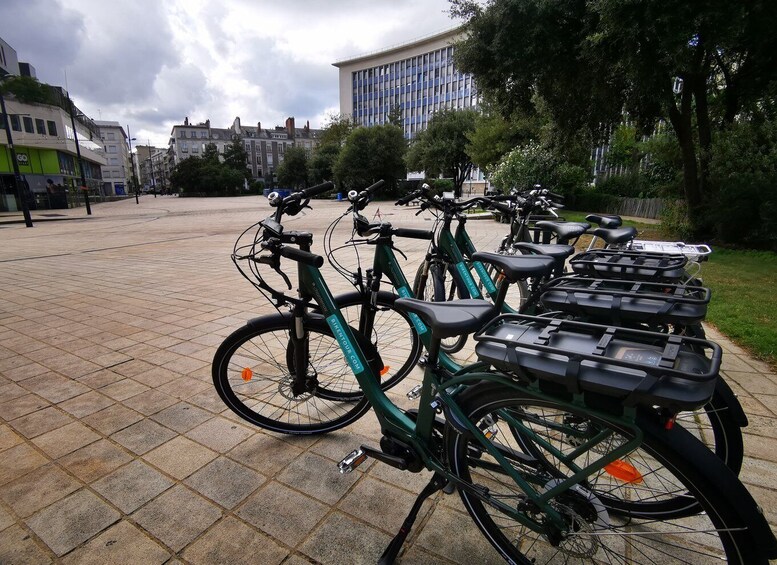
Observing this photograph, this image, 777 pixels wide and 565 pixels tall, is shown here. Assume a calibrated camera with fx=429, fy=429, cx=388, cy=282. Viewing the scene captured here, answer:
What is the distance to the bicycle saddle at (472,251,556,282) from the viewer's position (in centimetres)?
212

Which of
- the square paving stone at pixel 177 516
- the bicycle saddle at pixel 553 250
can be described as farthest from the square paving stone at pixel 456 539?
the bicycle saddle at pixel 553 250

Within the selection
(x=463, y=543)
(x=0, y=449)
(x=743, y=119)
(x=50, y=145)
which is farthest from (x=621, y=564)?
(x=50, y=145)

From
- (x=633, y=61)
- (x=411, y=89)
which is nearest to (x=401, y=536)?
(x=633, y=61)

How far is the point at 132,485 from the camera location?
7.18 ft

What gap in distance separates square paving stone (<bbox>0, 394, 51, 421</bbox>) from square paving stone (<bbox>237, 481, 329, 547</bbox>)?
6.45ft

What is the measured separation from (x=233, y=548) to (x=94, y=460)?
116 centimetres

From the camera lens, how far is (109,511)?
2016mm

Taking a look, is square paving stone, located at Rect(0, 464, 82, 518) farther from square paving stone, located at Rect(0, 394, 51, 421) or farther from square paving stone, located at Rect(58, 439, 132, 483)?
square paving stone, located at Rect(0, 394, 51, 421)

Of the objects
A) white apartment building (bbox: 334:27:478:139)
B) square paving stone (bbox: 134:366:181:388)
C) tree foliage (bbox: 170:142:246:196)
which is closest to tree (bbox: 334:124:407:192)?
white apartment building (bbox: 334:27:478:139)

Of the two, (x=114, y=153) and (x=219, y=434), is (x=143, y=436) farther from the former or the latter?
(x=114, y=153)

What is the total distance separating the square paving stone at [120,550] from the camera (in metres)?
1.75

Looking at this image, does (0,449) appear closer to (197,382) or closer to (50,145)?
(197,382)

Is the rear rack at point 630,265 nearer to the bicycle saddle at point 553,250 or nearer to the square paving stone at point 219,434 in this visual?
the bicycle saddle at point 553,250

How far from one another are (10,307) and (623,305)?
707cm
